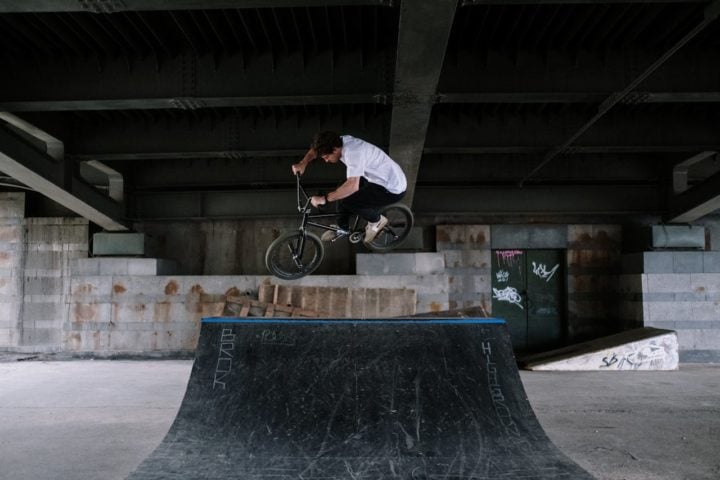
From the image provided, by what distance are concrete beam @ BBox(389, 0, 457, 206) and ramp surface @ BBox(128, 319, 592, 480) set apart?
3.06m

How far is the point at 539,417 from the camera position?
6.53 m

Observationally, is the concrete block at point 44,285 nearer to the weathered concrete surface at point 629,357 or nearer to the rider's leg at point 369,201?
the rider's leg at point 369,201

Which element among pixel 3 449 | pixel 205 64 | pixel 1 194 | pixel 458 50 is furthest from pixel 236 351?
pixel 1 194

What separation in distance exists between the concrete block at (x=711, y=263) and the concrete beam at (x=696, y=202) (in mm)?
929

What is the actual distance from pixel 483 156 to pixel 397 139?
4392 millimetres

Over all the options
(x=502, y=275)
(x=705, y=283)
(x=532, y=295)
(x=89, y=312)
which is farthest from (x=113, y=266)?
(x=705, y=283)

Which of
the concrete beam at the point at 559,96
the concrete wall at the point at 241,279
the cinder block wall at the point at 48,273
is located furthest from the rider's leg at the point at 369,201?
the cinder block wall at the point at 48,273

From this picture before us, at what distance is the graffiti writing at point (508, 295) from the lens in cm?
1404

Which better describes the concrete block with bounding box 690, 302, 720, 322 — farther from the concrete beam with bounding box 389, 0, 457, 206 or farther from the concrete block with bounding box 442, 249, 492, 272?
the concrete beam with bounding box 389, 0, 457, 206

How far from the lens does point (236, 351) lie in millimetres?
4891

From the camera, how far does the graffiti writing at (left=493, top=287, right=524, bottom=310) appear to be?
46.1ft

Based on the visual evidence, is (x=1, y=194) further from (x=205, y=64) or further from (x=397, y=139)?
(x=397, y=139)

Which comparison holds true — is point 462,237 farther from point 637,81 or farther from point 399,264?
point 637,81

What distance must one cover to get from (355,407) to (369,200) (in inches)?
96.3
